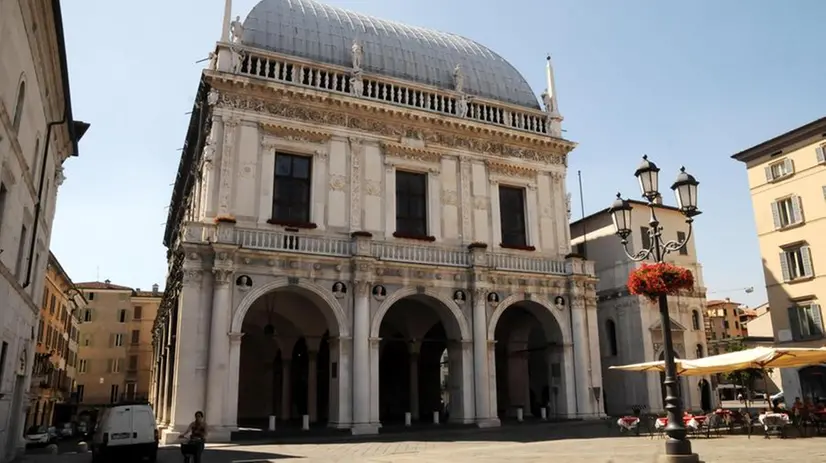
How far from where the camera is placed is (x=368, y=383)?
2339 centimetres

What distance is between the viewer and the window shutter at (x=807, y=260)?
2991 centimetres

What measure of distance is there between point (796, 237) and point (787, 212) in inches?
57.8

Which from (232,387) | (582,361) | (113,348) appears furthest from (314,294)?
(113,348)

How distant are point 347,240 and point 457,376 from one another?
7.31 metres

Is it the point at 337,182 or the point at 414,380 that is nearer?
the point at 337,182

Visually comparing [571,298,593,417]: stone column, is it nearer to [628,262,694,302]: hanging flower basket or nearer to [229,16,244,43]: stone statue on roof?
[628,262,694,302]: hanging flower basket

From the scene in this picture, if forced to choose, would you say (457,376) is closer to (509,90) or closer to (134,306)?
(509,90)

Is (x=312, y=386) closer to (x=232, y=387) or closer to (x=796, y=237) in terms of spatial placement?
(x=232, y=387)

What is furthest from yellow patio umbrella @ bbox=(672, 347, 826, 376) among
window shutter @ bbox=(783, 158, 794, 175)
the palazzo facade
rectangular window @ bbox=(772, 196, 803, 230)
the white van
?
the white van

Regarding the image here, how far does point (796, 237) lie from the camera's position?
30.8 meters

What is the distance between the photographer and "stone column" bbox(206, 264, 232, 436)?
68.8 ft

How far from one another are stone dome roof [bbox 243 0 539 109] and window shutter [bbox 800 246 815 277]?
14.9m

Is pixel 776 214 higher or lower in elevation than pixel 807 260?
higher

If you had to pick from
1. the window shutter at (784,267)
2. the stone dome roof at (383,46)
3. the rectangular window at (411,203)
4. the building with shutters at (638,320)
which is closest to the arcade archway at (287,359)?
the rectangular window at (411,203)
